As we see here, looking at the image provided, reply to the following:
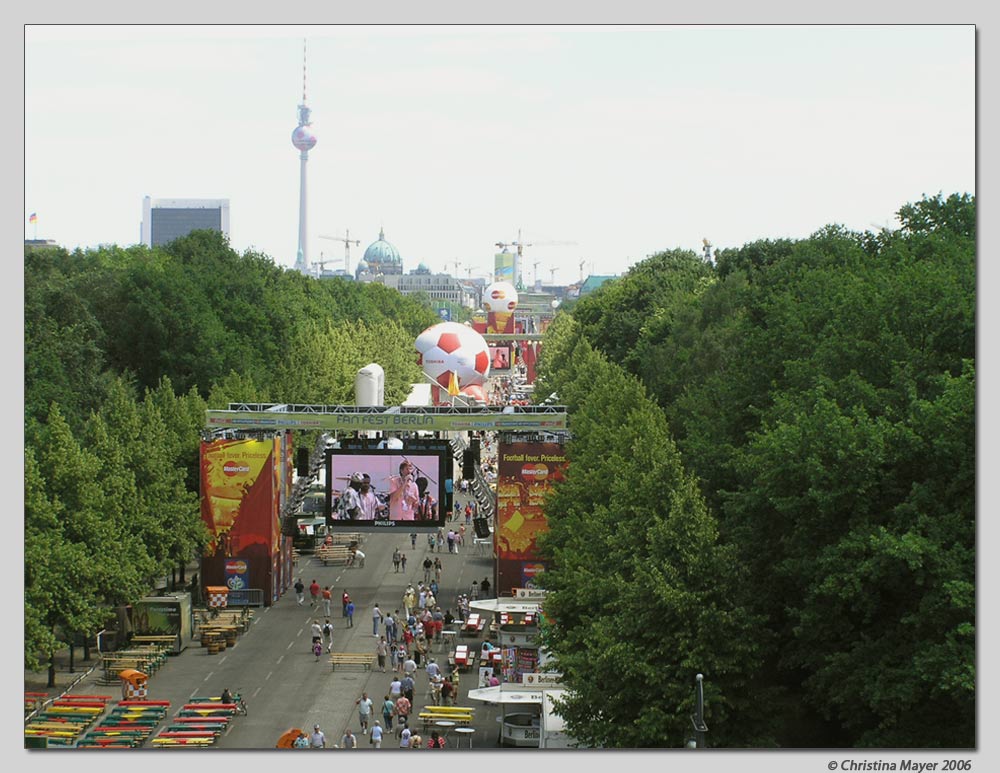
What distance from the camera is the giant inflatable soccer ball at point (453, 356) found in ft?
388

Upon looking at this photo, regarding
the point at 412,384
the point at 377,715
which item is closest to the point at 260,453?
the point at 377,715

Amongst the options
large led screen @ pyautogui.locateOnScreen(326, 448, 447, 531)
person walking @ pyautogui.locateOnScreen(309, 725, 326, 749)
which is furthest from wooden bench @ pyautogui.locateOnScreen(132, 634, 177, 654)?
person walking @ pyautogui.locateOnScreen(309, 725, 326, 749)

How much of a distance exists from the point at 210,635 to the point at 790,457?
23.0 m

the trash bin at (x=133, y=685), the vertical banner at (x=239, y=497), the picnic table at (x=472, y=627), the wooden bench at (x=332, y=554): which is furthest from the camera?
the wooden bench at (x=332, y=554)

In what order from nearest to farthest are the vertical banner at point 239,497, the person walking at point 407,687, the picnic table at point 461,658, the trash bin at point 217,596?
the person walking at point 407,687
the picnic table at point 461,658
the trash bin at point 217,596
the vertical banner at point 239,497

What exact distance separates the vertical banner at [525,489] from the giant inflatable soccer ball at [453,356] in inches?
2401

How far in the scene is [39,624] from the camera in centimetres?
4197

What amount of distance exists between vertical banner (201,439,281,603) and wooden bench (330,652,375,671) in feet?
24.7

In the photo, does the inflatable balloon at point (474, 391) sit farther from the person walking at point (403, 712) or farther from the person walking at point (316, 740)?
the person walking at point (316, 740)

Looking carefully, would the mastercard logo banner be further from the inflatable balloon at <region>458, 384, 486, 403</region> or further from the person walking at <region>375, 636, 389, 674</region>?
the inflatable balloon at <region>458, 384, 486, 403</region>

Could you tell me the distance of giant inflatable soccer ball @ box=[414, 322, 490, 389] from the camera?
11825 cm

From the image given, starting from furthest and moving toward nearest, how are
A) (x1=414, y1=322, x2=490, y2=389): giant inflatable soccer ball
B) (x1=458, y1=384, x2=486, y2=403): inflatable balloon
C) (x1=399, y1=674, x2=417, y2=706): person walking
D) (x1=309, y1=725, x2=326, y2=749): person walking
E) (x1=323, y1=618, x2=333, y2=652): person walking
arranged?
1. (x1=414, y1=322, x2=490, y2=389): giant inflatable soccer ball
2. (x1=458, y1=384, x2=486, y2=403): inflatable balloon
3. (x1=323, y1=618, x2=333, y2=652): person walking
4. (x1=399, y1=674, x2=417, y2=706): person walking
5. (x1=309, y1=725, x2=326, y2=749): person walking

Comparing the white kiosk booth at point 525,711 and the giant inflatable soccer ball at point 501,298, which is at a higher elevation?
the giant inflatable soccer ball at point 501,298

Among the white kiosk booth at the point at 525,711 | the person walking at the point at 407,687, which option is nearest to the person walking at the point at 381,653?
the person walking at the point at 407,687
